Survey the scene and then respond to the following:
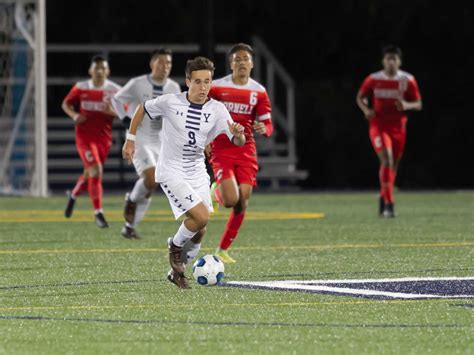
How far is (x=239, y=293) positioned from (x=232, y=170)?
10.0 ft

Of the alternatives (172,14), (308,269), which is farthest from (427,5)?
(308,269)

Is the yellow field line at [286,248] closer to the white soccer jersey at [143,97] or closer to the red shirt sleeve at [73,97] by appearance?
the white soccer jersey at [143,97]

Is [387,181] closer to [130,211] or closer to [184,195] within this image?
[130,211]

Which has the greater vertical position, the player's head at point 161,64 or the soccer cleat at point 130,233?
the player's head at point 161,64

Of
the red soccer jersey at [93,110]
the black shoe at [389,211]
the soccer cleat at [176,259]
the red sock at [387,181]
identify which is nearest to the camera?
the soccer cleat at [176,259]

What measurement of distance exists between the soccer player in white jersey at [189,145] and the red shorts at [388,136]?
9342mm

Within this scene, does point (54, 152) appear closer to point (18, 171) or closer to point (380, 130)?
point (18, 171)

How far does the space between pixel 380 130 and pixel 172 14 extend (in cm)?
1484

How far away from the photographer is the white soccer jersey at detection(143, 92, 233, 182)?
1098 centimetres

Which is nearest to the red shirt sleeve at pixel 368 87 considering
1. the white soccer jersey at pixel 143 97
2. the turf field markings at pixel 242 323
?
the white soccer jersey at pixel 143 97

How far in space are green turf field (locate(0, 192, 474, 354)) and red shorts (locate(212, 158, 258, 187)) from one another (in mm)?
750

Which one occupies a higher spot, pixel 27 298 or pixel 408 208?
pixel 27 298

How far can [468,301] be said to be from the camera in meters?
9.53

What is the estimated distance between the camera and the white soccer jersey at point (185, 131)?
1098cm
